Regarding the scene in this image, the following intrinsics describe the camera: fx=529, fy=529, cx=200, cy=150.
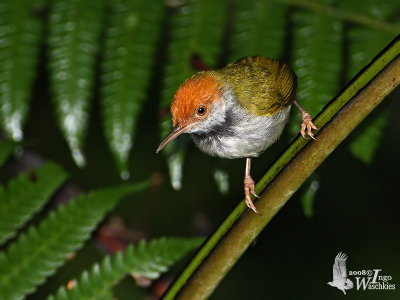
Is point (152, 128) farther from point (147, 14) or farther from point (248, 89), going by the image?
point (248, 89)

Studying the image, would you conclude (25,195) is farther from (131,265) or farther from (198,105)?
(198,105)

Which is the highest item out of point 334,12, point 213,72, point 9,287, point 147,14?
point 334,12

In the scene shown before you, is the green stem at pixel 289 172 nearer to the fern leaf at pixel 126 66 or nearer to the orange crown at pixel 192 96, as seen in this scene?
the orange crown at pixel 192 96

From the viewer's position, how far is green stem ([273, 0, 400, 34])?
3.08m

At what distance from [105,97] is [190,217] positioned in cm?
252

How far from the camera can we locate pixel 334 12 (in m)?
3.19

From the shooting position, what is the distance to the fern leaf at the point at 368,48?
2891mm

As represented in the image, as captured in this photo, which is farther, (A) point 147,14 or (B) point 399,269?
(B) point 399,269

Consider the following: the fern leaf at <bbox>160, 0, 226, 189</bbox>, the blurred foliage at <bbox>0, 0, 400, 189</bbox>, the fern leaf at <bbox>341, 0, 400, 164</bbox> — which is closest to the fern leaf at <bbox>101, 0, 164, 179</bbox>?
the blurred foliage at <bbox>0, 0, 400, 189</bbox>

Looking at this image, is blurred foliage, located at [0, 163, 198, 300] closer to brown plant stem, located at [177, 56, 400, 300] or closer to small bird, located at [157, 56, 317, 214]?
small bird, located at [157, 56, 317, 214]

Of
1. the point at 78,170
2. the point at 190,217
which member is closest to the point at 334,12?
the point at 190,217

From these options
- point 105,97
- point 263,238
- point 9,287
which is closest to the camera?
point 9,287

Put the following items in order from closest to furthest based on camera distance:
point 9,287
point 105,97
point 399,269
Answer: point 9,287 < point 105,97 < point 399,269

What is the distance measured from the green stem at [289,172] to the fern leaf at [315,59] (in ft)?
3.87
